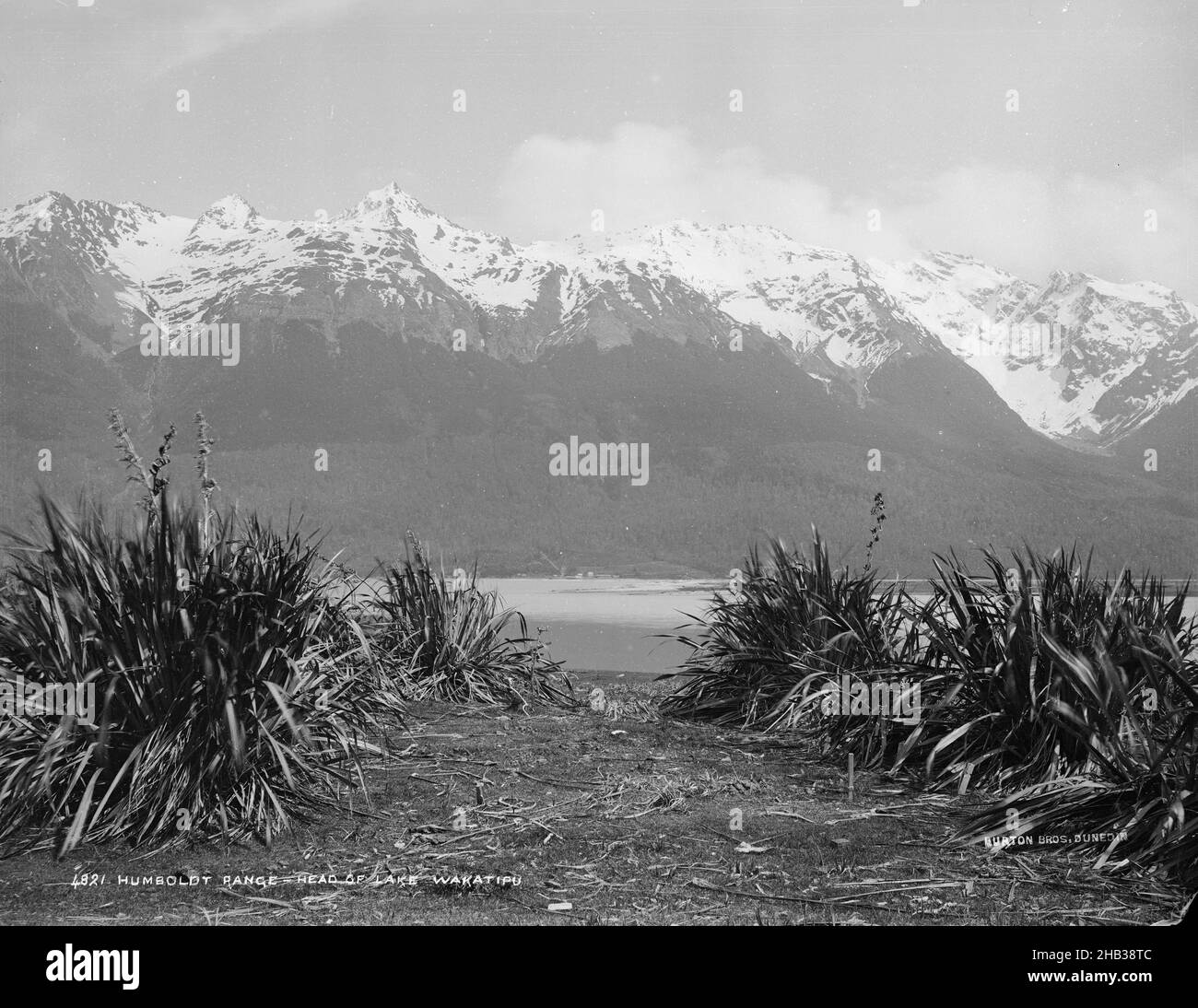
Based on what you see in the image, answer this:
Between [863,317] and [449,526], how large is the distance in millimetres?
57909

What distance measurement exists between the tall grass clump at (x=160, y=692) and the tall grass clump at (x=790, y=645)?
236 cm

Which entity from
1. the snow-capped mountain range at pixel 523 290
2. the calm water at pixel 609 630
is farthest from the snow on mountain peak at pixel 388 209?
the calm water at pixel 609 630

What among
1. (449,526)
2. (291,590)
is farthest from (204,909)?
(449,526)

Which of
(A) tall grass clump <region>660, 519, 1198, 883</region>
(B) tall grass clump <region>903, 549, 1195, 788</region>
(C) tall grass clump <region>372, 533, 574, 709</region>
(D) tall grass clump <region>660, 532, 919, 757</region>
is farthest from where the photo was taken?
(C) tall grass clump <region>372, 533, 574, 709</region>

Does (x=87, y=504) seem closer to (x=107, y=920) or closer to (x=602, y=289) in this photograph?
(x=107, y=920)

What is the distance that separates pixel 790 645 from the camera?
20.1ft

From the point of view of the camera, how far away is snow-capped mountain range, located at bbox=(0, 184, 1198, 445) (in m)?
84.0

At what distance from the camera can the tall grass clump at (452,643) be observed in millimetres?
6492

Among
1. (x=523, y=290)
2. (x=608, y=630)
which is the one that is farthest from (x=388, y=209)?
(x=608, y=630)

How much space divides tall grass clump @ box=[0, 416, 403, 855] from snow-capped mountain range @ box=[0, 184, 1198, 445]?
73359 mm

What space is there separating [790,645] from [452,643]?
1.94 m

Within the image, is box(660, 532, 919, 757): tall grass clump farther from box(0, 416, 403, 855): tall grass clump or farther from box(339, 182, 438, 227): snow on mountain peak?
box(339, 182, 438, 227): snow on mountain peak

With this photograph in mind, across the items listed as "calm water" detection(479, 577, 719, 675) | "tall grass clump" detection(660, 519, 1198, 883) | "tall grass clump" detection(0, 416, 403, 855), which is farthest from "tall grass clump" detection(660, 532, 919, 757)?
"tall grass clump" detection(0, 416, 403, 855)
